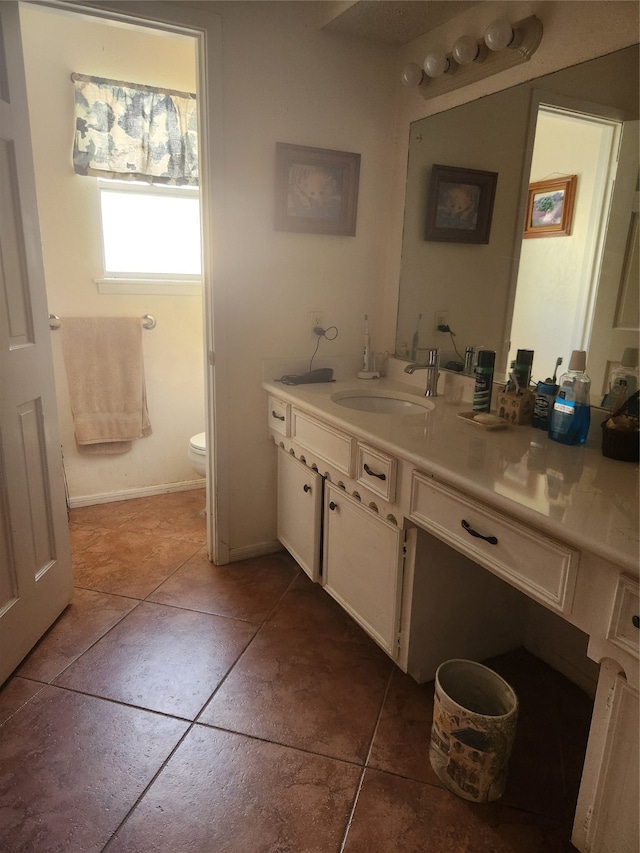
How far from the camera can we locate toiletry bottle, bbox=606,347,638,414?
57.2 inches

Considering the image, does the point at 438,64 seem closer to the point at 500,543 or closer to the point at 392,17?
the point at 392,17

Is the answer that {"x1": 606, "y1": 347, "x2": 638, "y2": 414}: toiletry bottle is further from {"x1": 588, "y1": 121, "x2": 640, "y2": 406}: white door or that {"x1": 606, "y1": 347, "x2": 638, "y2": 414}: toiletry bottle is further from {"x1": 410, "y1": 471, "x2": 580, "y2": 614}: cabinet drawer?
{"x1": 410, "y1": 471, "x2": 580, "y2": 614}: cabinet drawer

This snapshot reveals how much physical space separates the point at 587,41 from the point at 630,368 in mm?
923

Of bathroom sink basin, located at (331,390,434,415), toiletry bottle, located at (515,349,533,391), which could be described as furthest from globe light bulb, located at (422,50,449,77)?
bathroom sink basin, located at (331,390,434,415)

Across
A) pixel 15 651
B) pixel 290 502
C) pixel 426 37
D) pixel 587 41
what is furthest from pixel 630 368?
pixel 15 651

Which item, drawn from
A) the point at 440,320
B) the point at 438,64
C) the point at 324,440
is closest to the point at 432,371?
the point at 440,320

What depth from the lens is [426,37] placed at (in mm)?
2072

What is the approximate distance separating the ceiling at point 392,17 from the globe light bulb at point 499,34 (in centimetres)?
23

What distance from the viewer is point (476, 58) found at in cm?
181

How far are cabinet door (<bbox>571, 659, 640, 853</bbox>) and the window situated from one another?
2609 mm

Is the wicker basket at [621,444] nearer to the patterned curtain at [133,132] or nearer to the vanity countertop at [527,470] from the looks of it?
the vanity countertop at [527,470]

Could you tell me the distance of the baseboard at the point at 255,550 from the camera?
250cm

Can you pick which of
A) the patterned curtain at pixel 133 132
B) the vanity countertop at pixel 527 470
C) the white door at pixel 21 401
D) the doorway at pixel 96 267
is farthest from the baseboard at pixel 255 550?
the patterned curtain at pixel 133 132

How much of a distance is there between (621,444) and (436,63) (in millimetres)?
1510
